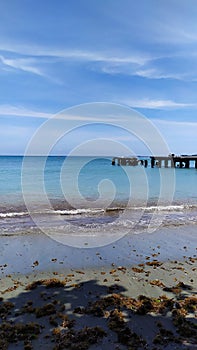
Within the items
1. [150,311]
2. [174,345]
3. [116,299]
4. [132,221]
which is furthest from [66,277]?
[132,221]

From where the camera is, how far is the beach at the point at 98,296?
4023mm

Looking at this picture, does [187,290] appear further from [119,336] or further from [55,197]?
[55,197]

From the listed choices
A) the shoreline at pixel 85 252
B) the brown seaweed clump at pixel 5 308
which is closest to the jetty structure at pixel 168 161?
the shoreline at pixel 85 252

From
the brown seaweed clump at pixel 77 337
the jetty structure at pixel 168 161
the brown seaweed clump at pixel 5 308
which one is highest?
the jetty structure at pixel 168 161

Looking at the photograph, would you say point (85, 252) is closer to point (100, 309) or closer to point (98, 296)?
point (98, 296)

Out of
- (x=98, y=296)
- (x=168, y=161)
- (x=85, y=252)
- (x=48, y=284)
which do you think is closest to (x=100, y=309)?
(x=98, y=296)

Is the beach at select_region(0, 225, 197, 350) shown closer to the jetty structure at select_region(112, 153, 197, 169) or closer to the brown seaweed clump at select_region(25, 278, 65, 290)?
the brown seaweed clump at select_region(25, 278, 65, 290)

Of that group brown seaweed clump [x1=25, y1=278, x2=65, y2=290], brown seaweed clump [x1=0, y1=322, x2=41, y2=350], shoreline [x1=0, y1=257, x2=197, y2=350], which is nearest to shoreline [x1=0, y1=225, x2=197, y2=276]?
shoreline [x1=0, y1=257, x2=197, y2=350]

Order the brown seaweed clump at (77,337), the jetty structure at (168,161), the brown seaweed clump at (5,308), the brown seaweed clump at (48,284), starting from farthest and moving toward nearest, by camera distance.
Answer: the jetty structure at (168,161), the brown seaweed clump at (48,284), the brown seaweed clump at (5,308), the brown seaweed clump at (77,337)

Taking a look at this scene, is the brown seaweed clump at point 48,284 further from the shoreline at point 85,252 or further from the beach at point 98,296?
the shoreline at point 85,252

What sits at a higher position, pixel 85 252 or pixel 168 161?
pixel 168 161

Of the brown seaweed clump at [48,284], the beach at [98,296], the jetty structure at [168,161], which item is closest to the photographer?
the beach at [98,296]

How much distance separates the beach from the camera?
13.2 ft

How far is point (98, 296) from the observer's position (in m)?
5.32
